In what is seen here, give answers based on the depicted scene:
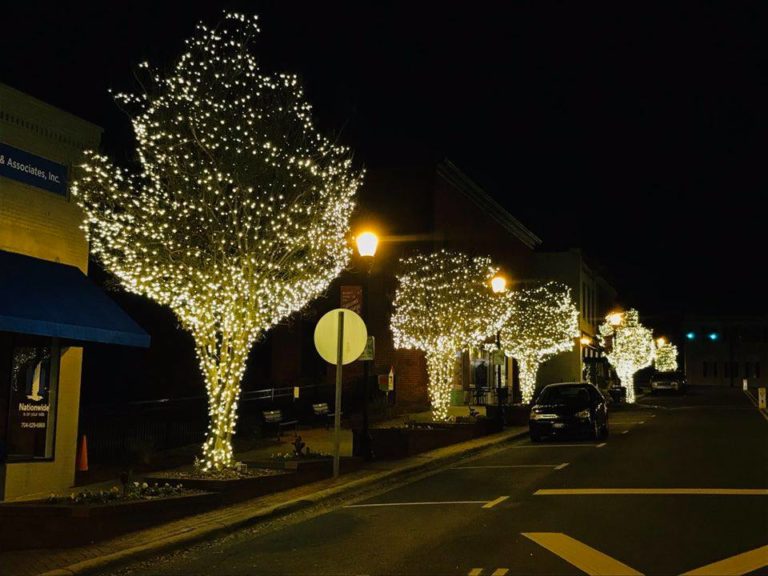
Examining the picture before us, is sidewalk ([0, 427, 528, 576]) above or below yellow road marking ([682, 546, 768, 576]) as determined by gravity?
below

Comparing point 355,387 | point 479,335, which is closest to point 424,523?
point 479,335

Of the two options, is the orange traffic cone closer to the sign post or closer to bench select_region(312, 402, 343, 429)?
the sign post

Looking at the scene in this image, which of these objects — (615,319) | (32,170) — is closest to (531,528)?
(32,170)

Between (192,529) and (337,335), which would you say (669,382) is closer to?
(337,335)

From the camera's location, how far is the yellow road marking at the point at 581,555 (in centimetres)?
811

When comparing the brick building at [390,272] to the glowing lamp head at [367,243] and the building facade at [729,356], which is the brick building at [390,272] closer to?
the glowing lamp head at [367,243]

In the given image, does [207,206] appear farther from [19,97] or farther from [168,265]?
[19,97]

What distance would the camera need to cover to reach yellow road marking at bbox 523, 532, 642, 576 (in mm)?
8109

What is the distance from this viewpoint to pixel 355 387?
3155cm

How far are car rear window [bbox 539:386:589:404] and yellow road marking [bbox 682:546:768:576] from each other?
50.0ft

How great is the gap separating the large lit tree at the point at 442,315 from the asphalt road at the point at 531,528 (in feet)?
22.9

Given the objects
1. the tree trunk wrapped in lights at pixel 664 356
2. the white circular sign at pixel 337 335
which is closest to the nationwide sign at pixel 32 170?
the white circular sign at pixel 337 335

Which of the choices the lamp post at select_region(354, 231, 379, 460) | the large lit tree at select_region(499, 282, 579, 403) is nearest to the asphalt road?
the lamp post at select_region(354, 231, 379, 460)

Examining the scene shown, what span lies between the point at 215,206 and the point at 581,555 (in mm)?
7678
